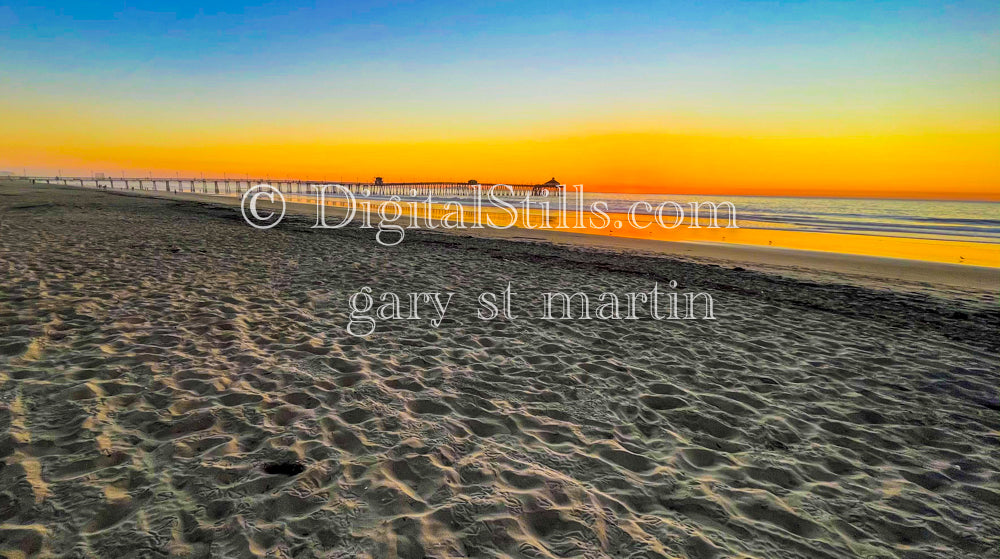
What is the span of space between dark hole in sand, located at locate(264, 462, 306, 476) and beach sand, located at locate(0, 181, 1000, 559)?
17mm

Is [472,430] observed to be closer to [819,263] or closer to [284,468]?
[284,468]

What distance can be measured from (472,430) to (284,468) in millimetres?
1455

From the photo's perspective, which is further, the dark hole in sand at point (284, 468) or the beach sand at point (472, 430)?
the dark hole in sand at point (284, 468)

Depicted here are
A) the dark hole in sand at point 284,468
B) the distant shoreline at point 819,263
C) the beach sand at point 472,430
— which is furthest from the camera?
the distant shoreline at point 819,263

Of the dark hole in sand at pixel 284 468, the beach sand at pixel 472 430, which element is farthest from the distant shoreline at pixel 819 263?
the dark hole in sand at pixel 284 468

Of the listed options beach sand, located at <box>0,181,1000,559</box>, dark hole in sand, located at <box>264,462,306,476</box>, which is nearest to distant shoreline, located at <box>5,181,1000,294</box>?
beach sand, located at <box>0,181,1000,559</box>

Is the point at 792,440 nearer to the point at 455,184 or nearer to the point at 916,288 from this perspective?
the point at 916,288

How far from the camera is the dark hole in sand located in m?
3.14

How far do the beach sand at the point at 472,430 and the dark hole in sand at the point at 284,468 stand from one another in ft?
0.06

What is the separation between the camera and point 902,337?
721cm

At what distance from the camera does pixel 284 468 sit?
319cm

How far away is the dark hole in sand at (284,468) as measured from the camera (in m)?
3.14

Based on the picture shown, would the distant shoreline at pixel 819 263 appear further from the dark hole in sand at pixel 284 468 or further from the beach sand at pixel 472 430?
the dark hole in sand at pixel 284 468

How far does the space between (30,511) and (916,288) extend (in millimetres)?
15619
